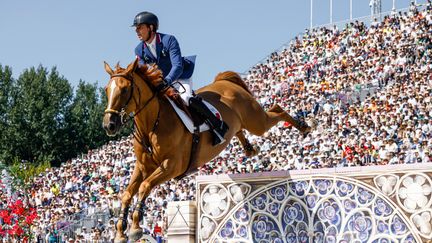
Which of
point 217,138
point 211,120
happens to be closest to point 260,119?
point 217,138

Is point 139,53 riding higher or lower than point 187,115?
higher

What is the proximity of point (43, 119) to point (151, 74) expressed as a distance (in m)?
40.1

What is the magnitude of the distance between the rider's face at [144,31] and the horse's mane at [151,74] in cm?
49

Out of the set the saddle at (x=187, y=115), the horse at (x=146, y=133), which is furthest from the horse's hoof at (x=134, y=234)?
the saddle at (x=187, y=115)

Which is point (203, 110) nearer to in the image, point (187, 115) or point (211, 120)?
point (211, 120)

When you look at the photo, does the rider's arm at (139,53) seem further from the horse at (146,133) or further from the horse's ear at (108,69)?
the horse's ear at (108,69)

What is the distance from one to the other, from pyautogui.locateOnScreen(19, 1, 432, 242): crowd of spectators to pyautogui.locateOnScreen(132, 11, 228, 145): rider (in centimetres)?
827

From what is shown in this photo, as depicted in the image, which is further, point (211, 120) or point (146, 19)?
point (211, 120)

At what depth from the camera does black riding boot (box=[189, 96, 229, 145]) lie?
371 inches

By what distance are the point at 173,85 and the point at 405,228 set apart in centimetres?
306

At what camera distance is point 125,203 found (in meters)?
8.78

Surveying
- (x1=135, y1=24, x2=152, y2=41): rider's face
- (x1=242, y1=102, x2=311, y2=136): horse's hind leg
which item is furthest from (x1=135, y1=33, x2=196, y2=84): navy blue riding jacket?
(x1=242, y1=102, x2=311, y2=136): horse's hind leg

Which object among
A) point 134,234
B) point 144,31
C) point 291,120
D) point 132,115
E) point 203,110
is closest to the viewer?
point 134,234

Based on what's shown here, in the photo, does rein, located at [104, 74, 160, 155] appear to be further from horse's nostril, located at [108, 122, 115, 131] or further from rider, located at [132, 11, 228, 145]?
rider, located at [132, 11, 228, 145]
